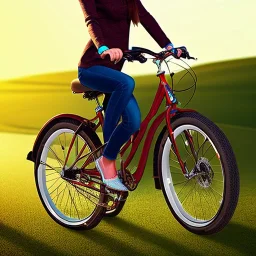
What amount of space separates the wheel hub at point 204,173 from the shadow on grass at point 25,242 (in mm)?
1020

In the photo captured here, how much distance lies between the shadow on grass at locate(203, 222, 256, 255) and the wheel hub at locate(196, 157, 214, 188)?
1.52ft

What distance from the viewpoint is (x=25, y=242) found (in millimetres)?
4207

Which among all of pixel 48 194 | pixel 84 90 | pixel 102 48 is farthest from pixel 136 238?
pixel 102 48

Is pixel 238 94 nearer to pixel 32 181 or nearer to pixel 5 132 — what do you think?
pixel 5 132

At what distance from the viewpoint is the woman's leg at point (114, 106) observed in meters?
3.98

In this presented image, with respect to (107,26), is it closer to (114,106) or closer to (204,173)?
(114,106)

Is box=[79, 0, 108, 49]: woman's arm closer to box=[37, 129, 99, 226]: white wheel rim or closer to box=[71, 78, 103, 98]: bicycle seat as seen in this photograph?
box=[71, 78, 103, 98]: bicycle seat

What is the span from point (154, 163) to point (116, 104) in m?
0.50

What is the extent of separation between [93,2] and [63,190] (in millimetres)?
1633

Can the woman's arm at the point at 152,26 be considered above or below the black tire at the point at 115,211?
above

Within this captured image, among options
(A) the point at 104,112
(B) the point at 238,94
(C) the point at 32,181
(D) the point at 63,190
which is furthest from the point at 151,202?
(B) the point at 238,94

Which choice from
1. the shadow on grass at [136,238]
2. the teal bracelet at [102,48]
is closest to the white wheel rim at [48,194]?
the shadow on grass at [136,238]

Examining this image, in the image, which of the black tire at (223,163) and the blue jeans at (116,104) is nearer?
the black tire at (223,163)

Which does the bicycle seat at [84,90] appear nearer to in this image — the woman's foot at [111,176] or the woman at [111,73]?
the woman at [111,73]
